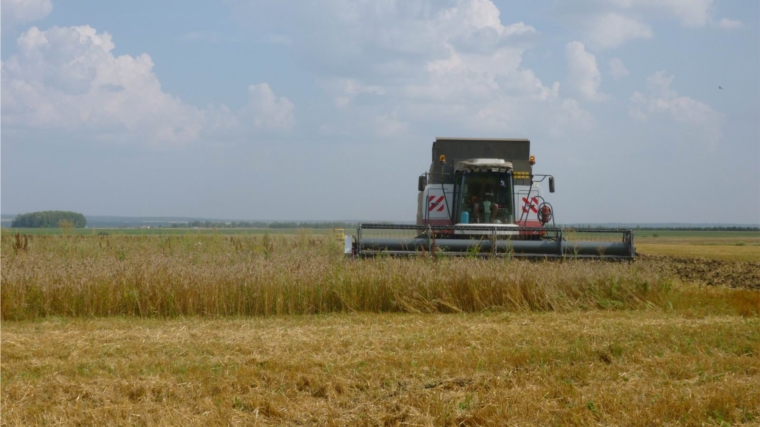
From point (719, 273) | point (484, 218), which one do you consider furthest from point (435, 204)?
point (719, 273)

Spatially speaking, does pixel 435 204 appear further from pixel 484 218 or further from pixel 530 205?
pixel 530 205

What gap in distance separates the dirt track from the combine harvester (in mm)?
1640

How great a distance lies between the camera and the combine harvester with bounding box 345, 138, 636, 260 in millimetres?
11133

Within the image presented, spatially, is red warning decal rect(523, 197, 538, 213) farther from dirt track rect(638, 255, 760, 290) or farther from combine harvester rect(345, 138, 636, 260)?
dirt track rect(638, 255, 760, 290)

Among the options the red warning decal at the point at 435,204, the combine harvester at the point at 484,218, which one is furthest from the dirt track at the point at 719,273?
the red warning decal at the point at 435,204

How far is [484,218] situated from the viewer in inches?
540

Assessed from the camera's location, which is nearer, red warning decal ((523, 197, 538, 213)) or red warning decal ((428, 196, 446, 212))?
red warning decal ((523, 197, 538, 213))

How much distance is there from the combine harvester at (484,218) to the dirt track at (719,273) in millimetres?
1640

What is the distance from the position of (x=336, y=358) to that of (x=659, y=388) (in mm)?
2669

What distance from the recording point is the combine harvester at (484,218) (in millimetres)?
11133

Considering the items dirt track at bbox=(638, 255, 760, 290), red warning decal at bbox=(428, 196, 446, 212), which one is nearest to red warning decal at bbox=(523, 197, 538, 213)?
red warning decal at bbox=(428, 196, 446, 212)

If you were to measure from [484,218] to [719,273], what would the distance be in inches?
253

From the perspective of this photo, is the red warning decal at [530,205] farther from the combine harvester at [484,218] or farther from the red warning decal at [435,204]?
the red warning decal at [435,204]

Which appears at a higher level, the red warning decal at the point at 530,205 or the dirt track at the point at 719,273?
the red warning decal at the point at 530,205
